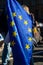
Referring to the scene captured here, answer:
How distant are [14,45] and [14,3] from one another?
61 cm

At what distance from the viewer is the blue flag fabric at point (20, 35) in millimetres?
4898

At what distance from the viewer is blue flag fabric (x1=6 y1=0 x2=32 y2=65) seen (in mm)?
4898

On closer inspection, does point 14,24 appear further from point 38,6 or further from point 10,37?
point 38,6

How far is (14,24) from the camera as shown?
492cm

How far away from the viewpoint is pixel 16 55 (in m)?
4.93

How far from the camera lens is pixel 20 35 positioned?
4.93 metres

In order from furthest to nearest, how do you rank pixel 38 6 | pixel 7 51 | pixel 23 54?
pixel 38 6
pixel 7 51
pixel 23 54

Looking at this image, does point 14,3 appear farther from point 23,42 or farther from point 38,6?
point 38,6

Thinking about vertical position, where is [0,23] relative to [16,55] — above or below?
above

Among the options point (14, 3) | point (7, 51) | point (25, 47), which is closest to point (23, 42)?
point (25, 47)

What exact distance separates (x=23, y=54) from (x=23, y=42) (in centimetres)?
16


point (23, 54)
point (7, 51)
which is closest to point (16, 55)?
point (23, 54)

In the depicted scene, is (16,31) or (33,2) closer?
(16,31)

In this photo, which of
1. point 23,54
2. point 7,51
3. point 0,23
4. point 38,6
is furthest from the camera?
point 38,6
